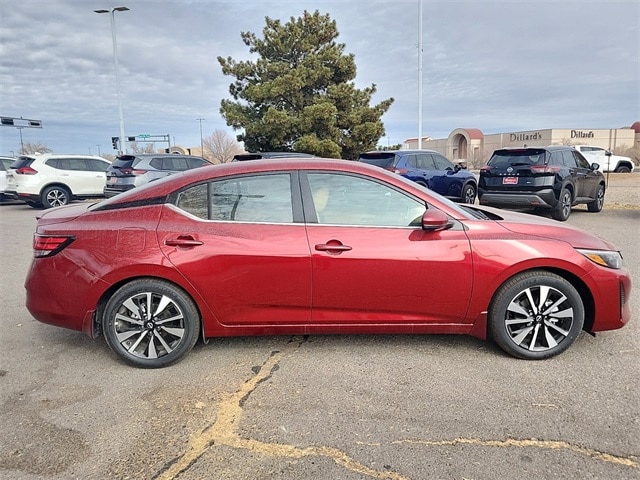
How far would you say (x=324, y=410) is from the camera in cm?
271

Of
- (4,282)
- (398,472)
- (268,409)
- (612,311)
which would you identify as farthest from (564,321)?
(4,282)

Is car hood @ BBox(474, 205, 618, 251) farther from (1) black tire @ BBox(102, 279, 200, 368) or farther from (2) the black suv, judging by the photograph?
(2) the black suv

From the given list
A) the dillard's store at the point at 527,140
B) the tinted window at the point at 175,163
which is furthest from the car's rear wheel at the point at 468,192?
the dillard's store at the point at 527,140

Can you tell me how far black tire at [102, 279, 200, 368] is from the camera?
317cm

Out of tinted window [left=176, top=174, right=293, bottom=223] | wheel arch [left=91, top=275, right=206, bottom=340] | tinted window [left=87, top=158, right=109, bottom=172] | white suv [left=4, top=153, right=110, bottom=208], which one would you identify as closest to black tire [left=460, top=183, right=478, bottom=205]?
tinted window [left=176, top=174, right=293, bottom=223]

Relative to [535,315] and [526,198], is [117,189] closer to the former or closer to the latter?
[526,198]

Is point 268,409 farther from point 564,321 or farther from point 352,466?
point 564,321

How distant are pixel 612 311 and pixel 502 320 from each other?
0.86 metres

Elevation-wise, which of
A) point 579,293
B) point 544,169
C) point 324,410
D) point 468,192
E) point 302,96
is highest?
point 302,96

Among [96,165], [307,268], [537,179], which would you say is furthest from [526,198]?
[96,165]

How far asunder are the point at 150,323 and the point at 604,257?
11.4 feet

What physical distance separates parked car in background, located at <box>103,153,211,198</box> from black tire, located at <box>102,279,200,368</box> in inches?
377

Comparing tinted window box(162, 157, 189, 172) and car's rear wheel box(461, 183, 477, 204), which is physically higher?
tinted window box(162, 157, 189, 172)

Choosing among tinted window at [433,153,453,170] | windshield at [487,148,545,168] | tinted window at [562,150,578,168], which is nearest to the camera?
windshield at [487,148,545,168]
